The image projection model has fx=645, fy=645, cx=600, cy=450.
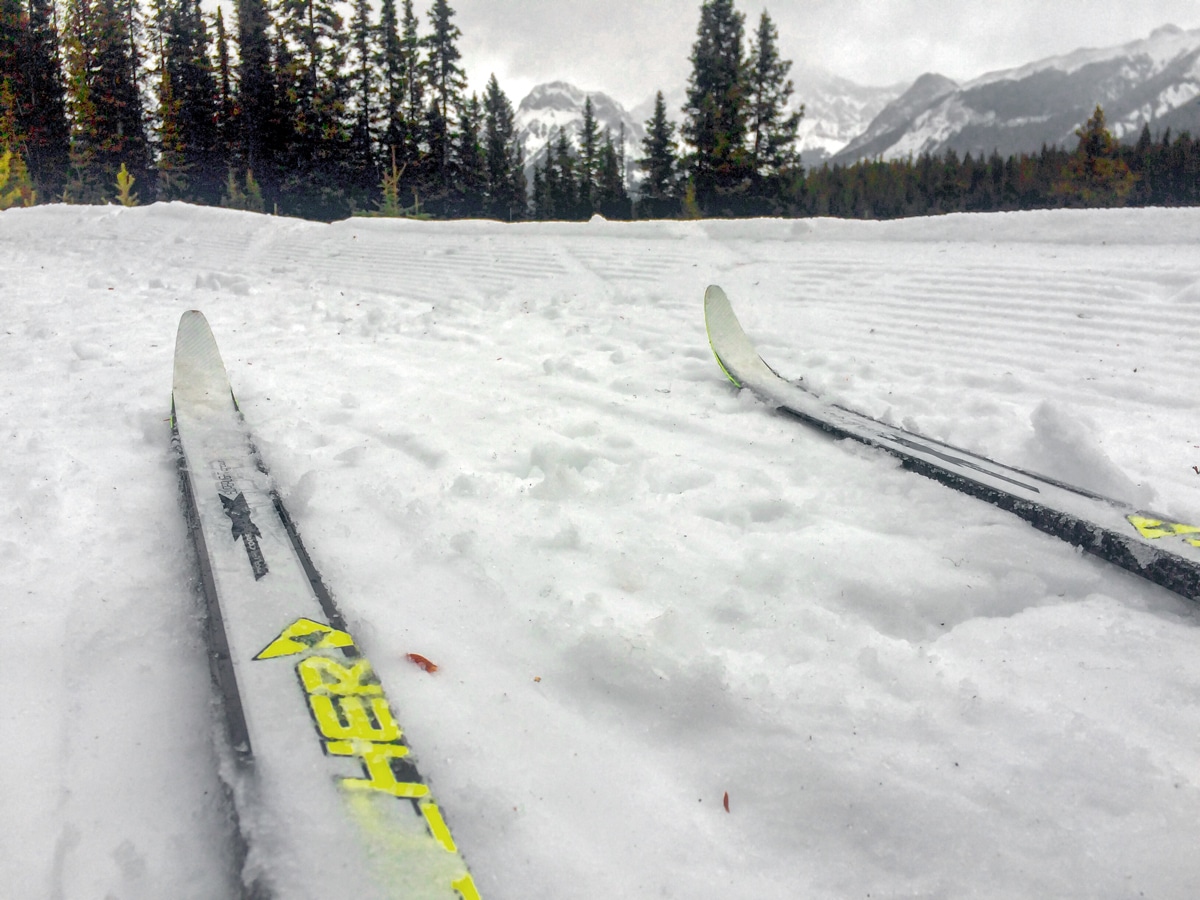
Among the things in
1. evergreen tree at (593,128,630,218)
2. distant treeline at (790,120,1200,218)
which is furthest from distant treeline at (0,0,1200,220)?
distant treeline at (790,120,1200,218)

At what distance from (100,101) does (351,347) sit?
3319cm

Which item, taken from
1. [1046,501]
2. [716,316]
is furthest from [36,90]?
[1046,501]

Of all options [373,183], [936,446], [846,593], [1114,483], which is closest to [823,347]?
[936,446]

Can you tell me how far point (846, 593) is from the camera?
1.79 m

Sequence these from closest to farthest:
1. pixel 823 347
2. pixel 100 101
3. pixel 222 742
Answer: pixel 222 742, pixel 823 347, pixel 100 101

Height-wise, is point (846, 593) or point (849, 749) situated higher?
point (846, 593)

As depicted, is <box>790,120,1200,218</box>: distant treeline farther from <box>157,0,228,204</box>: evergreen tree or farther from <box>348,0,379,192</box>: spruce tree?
<box>157,0,228,204</box>: evergreen tree

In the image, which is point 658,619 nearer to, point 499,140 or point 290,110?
point 290,110

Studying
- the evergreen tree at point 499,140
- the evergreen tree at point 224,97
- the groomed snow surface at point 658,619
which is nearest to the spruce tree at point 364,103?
the evergreen tree at point 224,97

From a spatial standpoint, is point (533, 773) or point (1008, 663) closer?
point (533, 773)

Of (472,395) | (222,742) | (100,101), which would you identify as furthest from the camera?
(100,101)

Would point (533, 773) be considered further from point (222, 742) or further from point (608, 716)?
point (222, 742)

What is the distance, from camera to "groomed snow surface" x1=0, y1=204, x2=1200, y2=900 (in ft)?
3.78

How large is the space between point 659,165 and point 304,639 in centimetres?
3694
